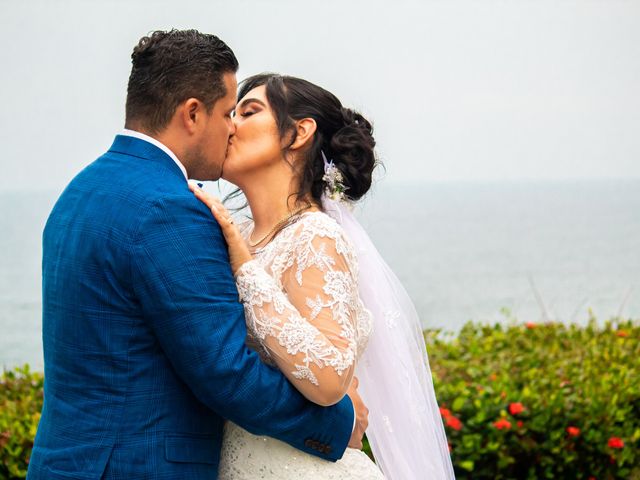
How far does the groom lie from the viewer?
2.07 m

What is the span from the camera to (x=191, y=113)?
7.42ft

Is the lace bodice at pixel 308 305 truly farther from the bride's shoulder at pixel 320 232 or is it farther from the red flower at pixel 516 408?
the red flower at pixel 516 408

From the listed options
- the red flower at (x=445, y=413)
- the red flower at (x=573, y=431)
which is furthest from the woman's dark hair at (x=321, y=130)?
the red flower at (x=573, y=431)

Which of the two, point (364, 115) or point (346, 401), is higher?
point (364, 115)

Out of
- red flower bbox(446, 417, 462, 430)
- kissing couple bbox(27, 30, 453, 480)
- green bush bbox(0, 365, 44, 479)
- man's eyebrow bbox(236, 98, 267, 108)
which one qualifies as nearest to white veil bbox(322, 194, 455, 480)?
kissing couple bbox(27, 30, 453, 480)

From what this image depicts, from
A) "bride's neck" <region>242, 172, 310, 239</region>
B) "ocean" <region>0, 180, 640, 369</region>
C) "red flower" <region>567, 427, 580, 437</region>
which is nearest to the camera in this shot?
"bride's neck" <region>242, 172, 310, 239</region>

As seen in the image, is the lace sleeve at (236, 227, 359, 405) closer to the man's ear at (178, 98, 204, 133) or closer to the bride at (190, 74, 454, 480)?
the bride at (190, 74, 454, 480)

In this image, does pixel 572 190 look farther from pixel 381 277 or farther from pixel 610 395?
pixel 381 277

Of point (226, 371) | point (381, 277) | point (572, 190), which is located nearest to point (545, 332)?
point (381, 277)

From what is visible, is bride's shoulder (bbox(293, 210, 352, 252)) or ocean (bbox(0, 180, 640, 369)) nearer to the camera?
bride's shoulder (bbox(293, 210, 352, 252))

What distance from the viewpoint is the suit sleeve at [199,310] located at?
206 centimetres

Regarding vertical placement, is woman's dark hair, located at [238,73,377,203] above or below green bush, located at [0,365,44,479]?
above

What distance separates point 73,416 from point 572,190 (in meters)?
17.2

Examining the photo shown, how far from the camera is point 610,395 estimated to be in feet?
15.4
